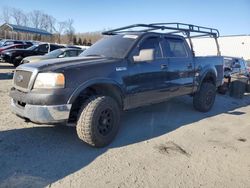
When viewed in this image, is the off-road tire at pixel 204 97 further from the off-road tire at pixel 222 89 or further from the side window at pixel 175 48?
the off-road tire at pixel 222 89

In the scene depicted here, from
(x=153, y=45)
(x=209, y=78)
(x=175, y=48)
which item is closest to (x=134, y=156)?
(x=153, y=45)

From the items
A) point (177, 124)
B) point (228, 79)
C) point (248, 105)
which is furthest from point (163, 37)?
point (228, 79)

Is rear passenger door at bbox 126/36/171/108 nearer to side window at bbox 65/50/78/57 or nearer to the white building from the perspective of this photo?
side window at bbox 65/50/78/57

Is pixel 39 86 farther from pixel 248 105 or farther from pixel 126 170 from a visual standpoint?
pixel 248 105

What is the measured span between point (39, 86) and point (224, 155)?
317 centimetres

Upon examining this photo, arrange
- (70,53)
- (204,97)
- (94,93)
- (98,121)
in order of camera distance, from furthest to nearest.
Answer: (70,53) → (204,97) → (94,93) → (98,121)

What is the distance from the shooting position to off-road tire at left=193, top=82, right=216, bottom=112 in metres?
7.29

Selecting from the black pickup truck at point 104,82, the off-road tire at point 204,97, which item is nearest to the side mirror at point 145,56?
the black pickup truck at point 104,82

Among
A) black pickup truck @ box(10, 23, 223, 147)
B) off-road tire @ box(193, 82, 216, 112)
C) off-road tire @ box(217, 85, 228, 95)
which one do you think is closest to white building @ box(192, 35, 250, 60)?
off-road tire @ box(217, 85, 228, 95)

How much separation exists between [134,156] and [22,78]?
2.16m

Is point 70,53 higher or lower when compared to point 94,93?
higher

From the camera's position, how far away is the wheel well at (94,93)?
4.55m

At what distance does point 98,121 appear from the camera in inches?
174

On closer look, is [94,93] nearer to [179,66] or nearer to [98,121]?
[98,121]
